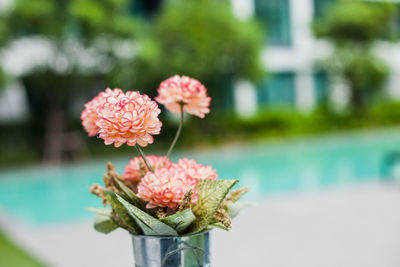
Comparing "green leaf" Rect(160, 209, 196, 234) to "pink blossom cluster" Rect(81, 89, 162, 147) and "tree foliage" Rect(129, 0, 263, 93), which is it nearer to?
"pink blossom cluster" Rect(81, 89, 162, 147)

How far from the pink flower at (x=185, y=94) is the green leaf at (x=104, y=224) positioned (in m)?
0.30

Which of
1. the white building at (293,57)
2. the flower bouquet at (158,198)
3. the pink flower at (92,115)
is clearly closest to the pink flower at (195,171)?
the flower bouquet at (158,198)

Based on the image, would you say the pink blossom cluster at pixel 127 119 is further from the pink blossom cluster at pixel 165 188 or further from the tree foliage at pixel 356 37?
the tree foliage at pixel 356 37

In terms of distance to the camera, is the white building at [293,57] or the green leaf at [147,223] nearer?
the green leaf at [147,223]

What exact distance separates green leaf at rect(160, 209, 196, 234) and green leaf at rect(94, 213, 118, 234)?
22 centimetres

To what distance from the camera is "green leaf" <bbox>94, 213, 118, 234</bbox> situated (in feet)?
3.90

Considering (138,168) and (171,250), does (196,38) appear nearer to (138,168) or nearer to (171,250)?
(138,168)

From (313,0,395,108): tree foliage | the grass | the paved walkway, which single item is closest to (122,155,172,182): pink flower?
the paved walkway

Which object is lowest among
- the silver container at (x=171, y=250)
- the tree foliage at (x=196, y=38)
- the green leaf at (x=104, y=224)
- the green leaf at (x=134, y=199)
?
the silver container at (x=171, y=250)

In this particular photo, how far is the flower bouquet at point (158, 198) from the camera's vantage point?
96 cm

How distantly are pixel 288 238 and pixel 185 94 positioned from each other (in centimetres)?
337

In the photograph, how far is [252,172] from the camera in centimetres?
1020

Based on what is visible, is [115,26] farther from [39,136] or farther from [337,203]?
[337,203]

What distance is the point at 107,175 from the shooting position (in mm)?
1190
